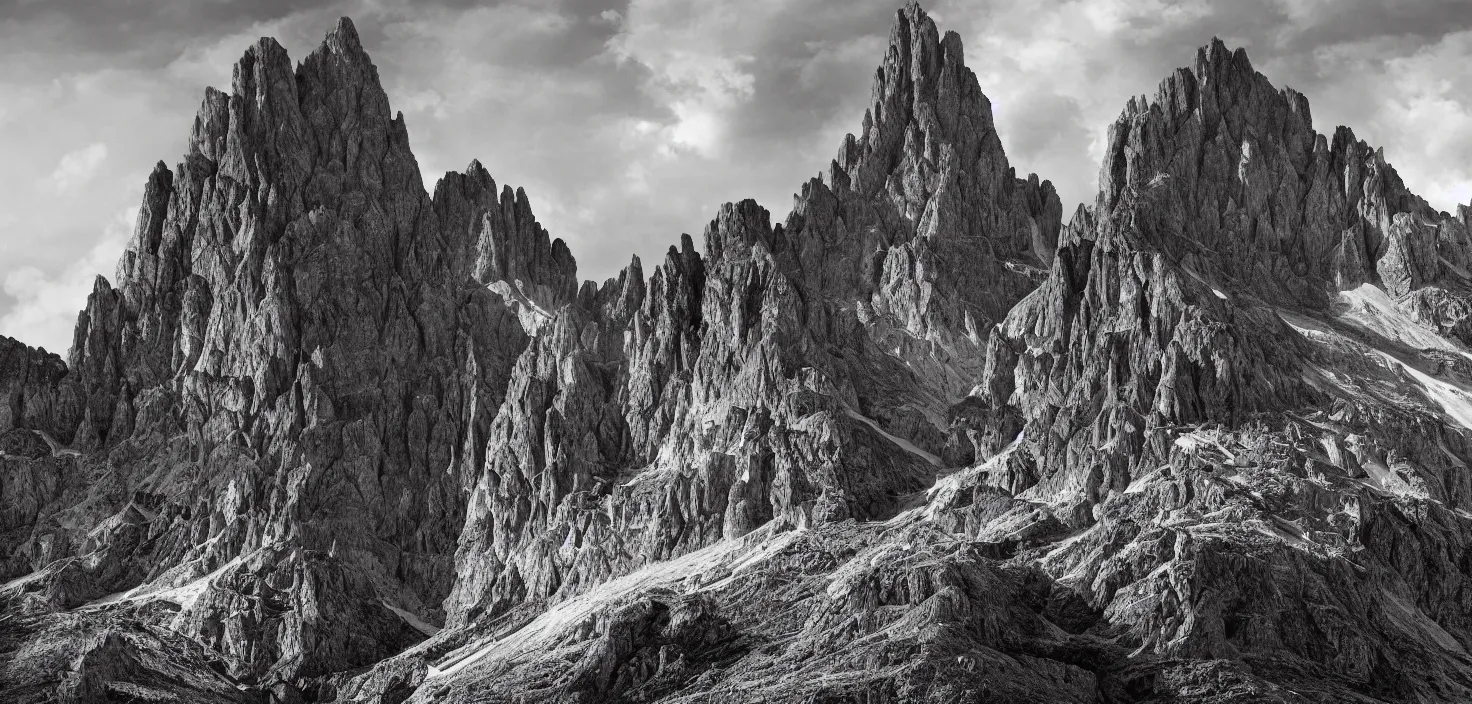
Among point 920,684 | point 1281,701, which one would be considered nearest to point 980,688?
point 920,684

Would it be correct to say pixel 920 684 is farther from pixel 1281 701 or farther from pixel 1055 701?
pixel 1281 701

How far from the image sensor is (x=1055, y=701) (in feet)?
655

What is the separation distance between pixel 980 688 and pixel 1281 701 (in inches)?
964

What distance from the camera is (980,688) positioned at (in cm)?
19950

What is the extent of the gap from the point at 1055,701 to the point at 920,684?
36.4 ft

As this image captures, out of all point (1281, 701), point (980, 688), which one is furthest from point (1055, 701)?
point (1281, 701)

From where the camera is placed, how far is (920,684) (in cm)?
19988

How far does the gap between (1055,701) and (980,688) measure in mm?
→ 6245

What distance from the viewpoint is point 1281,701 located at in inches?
7844

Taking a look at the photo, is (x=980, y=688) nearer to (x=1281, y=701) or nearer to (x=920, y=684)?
(x=920, y=684)

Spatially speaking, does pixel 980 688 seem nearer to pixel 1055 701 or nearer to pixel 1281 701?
pixel 1055 701
